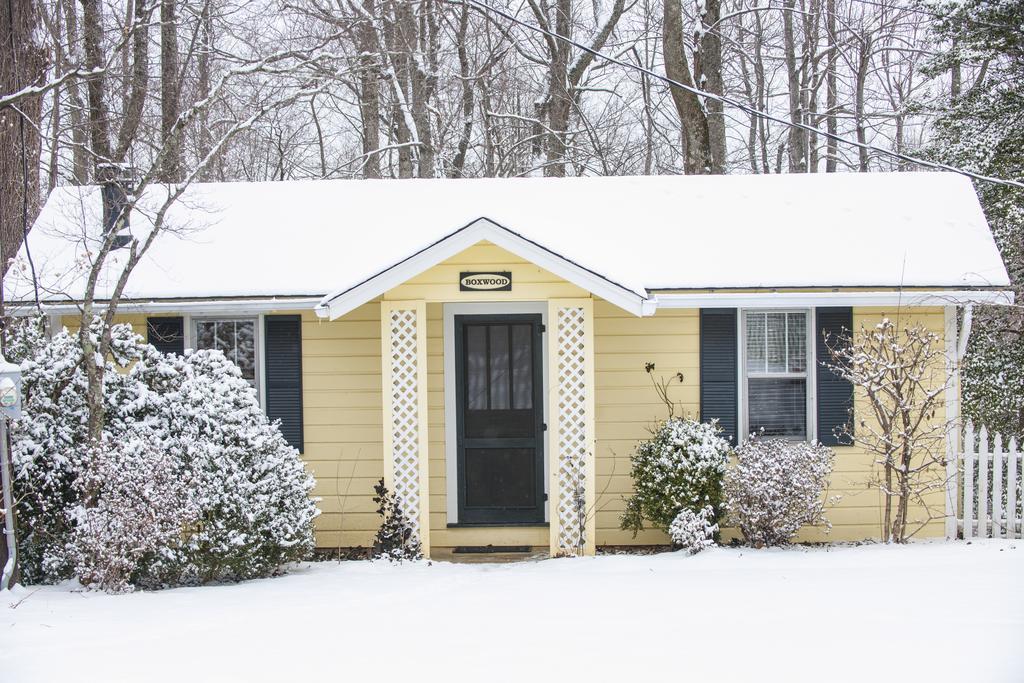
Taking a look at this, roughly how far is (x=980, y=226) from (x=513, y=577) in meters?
6.64

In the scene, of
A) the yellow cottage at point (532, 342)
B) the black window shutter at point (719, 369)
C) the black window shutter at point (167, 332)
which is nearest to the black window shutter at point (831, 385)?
the yellow cottage at point (532, 342)

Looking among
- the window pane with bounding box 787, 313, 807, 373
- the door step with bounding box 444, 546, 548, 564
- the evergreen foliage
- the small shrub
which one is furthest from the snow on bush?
the evergreen foliage

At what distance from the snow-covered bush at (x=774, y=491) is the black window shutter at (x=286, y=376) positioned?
4.62m

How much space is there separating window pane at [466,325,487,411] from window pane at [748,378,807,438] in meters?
2.92

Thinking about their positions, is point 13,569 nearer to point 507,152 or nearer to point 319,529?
point 319,529

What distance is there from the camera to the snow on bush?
8086 mm

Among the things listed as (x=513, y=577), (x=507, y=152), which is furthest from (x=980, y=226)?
(x=507, y=152)

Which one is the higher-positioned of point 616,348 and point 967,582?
point 616,348

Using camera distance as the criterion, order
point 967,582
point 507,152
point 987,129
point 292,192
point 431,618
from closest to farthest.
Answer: point 431,618 → point 967,582 → point 292,192 → point 987,129 → point 507,152

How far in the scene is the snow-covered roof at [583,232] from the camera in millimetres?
10031

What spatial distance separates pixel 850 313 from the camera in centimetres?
1025

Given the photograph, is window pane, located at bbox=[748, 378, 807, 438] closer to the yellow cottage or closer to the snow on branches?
the yellow cottage

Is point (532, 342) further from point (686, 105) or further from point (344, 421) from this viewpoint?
point (686, 105)

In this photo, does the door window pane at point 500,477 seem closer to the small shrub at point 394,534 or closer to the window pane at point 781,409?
the small shrub at point 394,534
